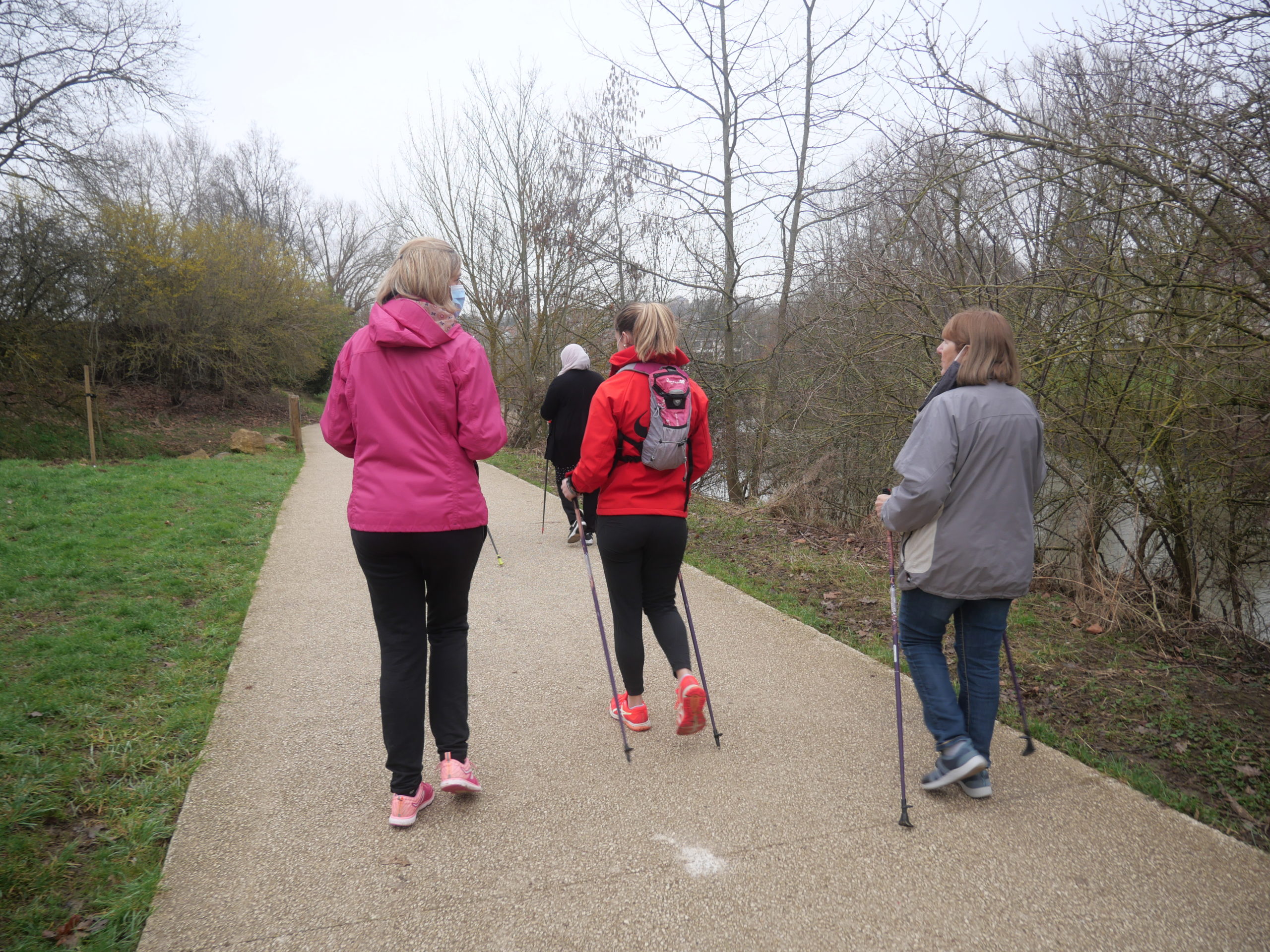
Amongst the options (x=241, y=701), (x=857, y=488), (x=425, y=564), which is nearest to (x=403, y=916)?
(x=425, y=564)

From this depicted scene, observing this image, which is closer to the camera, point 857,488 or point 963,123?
point 963,123

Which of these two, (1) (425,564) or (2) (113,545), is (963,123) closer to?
(1) (425,564)

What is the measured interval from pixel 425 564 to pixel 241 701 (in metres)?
1.95

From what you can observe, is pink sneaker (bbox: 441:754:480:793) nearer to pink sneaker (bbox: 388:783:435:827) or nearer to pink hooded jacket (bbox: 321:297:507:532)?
pink sneaker (bbox: 388:783:435:827)

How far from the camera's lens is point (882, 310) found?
798 cm

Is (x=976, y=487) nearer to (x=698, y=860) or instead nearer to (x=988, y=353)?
(x=988, y=353)

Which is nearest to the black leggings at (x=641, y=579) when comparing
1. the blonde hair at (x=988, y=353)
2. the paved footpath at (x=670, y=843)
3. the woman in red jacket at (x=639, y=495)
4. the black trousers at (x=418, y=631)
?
the woman in red jacket at (x=639, y=495)

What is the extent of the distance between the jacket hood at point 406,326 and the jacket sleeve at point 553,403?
3.73 meters

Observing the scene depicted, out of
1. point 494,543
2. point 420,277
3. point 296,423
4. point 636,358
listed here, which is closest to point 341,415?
point 420,277

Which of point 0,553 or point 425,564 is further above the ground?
point 425,564

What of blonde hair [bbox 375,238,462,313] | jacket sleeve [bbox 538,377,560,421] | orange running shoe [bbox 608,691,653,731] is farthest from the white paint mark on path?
jacket sleeve [bbox 538,377,560,421]

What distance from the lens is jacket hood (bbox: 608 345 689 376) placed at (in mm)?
3344

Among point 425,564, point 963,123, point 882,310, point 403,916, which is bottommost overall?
point 403,916

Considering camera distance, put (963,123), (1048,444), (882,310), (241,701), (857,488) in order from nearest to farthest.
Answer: (241,701) < (963,123) < (1048,444) < (882,310) < (857,488)
